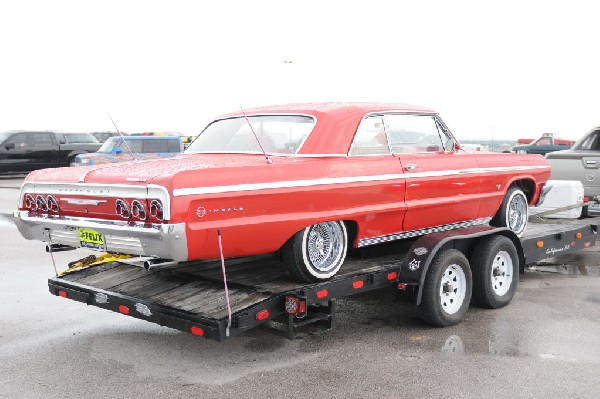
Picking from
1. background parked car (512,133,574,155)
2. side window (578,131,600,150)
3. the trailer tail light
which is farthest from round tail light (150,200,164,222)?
background parked car (512,133,574,155)

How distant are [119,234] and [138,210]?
258 mm

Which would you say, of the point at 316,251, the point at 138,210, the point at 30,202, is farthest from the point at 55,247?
the point at 316,251

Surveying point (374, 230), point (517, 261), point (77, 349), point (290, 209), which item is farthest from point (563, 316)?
point (77, 349)

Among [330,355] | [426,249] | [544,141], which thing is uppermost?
[426,249]

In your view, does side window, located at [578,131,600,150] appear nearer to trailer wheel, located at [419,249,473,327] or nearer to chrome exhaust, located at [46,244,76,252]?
trailer wheel, located at [419,249,473,327]

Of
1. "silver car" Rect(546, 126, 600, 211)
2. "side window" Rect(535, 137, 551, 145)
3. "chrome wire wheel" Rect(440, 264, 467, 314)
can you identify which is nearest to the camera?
"chrome wire wheel" Rect(440, 264, 467, 314)

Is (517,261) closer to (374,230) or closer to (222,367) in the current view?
(374,230)

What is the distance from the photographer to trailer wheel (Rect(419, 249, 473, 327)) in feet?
17.6

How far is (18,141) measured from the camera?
23.3 meters

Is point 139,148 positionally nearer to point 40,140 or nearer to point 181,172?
point 40,140

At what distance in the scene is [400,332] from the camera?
5.45 metres

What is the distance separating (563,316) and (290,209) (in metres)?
2.90

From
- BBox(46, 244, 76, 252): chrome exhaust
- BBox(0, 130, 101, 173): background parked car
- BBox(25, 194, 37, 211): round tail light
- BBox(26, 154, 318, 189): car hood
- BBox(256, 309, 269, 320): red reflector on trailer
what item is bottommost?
BBox(0, 130, 101, 173): background parked car

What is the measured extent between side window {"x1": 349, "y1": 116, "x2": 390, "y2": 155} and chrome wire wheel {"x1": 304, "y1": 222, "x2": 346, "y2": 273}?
0.66 meters
